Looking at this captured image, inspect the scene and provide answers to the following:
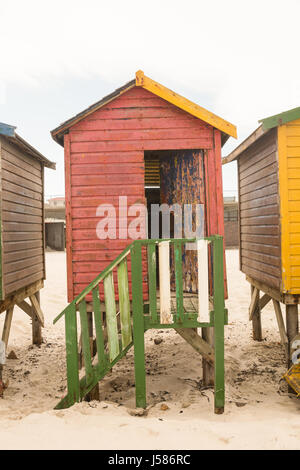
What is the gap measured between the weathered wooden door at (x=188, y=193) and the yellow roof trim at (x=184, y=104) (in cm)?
57

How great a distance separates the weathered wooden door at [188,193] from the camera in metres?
6.31

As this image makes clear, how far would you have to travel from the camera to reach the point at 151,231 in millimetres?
9250

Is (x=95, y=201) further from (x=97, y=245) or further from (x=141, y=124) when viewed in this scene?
(x=141, y=124)

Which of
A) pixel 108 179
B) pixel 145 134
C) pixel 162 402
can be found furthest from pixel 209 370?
pixel 145 134

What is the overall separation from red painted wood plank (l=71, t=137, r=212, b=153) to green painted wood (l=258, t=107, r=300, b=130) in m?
0.98

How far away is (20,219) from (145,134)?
3.30 meters

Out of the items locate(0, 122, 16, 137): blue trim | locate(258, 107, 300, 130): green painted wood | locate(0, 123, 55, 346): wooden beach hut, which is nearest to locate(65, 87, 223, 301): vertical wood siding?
locate(258, 107, 300, 130): green painted wood

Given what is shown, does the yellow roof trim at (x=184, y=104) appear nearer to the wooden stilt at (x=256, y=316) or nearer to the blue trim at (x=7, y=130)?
the blue trim at (x=7, y=130)

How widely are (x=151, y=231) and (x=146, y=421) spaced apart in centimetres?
558

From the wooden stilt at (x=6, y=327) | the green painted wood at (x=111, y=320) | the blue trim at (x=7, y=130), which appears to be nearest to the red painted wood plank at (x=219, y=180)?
the green painted wood at (x=111, y=320)

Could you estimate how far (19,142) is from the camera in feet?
22.2

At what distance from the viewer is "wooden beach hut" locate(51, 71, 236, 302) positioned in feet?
20.2
